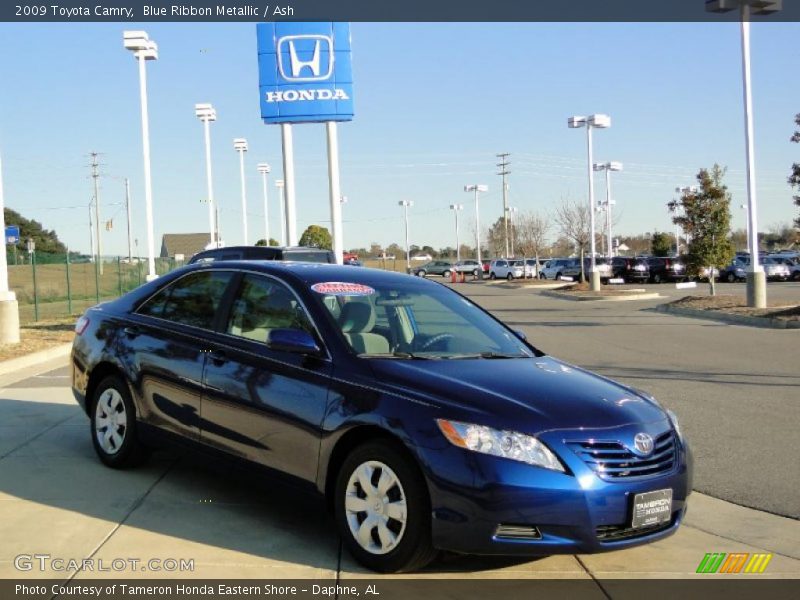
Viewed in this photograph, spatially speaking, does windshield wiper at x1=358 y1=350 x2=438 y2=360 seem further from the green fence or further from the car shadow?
the green fence

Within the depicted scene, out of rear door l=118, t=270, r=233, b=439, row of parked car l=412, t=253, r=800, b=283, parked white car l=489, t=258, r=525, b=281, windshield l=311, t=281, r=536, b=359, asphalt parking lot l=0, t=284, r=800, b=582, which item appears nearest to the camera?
asphalt parking lot l=0, t=284, r=800, b=582

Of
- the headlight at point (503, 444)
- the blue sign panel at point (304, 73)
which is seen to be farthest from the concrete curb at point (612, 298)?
the headlight at point (503, 444)

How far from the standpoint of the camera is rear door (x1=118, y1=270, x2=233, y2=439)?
5832 millimetres

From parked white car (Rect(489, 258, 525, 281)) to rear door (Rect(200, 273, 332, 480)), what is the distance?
62.6 m

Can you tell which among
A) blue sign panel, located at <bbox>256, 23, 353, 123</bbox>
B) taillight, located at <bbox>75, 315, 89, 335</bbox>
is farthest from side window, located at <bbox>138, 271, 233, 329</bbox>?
blue sign panel, located at <bbox>256, 23, 353, 123</bbox>

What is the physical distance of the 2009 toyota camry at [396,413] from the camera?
14.0 feet

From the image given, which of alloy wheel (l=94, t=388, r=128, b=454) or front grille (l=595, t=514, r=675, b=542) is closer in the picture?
front grille (l=595, t=514, r=675, b=542)

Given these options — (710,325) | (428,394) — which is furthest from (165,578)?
(710,325)

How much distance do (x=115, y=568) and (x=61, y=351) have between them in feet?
41.2

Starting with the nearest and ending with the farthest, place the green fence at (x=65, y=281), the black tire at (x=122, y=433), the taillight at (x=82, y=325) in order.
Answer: the black tire at (x=122, y=433), the taillight at (x=82, y=325), the green fence at (x=65, y=281)

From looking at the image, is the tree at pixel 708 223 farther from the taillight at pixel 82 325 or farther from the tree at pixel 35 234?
the tree at pixel 35 234

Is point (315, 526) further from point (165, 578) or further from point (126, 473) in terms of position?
point (126, 473)

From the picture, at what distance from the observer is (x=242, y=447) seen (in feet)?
17.6

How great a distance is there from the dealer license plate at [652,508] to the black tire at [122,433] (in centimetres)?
367
